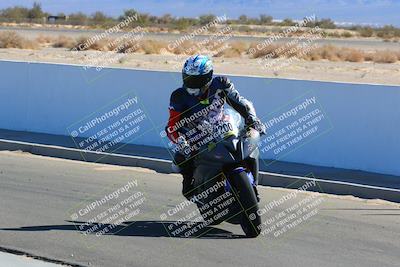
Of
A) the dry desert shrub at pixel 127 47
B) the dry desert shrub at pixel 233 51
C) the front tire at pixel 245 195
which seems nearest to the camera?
the front tire at pixel 245 195

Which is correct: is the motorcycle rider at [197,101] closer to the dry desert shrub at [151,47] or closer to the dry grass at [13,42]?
the dry desert shrub at [151,47]

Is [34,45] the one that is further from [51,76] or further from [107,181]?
[107,181]

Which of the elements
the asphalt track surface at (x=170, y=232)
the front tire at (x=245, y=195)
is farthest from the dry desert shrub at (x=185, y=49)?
the front tire at (x=245, y=195)

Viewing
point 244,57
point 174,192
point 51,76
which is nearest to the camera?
point 174,192

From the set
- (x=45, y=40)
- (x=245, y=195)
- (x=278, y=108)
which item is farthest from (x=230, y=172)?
(x=45, y=40)

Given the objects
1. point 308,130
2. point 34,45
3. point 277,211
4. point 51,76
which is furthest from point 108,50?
point 277,211

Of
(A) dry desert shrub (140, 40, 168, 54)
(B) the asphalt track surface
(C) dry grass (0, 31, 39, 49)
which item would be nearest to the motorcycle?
(B) the asphalt track surface

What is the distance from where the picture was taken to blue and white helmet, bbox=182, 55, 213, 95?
8.62 meters

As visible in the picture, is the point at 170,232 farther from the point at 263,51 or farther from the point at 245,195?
the point at 263,51

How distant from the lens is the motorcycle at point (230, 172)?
833 centimetres

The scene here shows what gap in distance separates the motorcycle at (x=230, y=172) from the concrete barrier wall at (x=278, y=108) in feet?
16.2

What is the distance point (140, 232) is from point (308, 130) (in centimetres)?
538

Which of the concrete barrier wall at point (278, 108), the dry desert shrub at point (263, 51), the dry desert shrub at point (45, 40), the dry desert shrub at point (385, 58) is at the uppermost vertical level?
the dry desert shrub at point (45, 40)

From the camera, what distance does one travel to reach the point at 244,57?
46.0m
